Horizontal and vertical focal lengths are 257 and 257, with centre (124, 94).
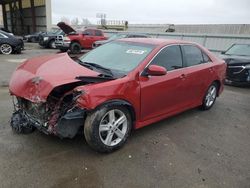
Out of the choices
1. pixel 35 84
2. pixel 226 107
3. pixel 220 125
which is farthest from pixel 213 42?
pixel 35 84

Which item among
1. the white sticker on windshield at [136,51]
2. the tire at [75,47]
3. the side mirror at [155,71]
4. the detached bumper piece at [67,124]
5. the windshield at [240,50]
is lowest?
the tire at [75,47]

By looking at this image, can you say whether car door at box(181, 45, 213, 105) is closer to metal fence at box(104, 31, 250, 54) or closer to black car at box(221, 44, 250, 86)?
black car at box(221, 44, 250, 86)

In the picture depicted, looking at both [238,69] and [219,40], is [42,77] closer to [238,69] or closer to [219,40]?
[238,69]

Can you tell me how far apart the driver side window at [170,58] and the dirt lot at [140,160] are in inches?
44.6

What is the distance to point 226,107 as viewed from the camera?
6242 millimetres

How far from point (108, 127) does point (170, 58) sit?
69.5 inches

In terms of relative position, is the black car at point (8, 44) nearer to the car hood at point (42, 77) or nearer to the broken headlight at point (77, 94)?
the car hood at point (42, 77)

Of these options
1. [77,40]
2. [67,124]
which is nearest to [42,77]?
[67,124]

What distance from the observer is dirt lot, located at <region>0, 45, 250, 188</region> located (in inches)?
121

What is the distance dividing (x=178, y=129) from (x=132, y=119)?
1.18 m

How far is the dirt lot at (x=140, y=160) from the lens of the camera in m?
3.08

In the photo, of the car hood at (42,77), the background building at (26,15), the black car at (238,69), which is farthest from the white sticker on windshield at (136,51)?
the background building at (26,15)

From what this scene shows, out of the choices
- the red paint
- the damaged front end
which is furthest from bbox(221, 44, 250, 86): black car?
the damaged front end

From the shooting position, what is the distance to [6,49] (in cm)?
1466
